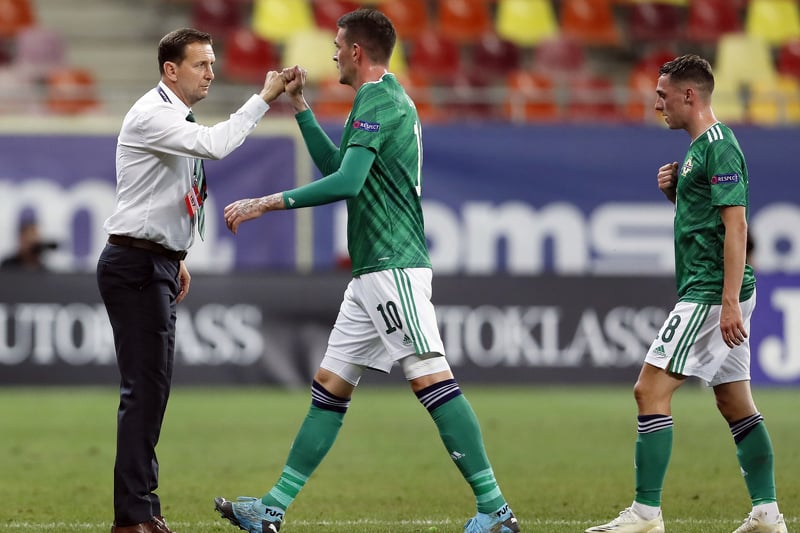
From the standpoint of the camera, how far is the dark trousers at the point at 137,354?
6.08 m

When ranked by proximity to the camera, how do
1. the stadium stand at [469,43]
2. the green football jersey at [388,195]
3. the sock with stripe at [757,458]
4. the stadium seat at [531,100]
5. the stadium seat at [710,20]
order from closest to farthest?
the green football jersey at [388,195] < the sock with stripe at [757,458] < the stadium seat at [531,100] < the stadium stand at [469,43] < the stadium seat at [710,20]

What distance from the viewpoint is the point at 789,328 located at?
1439 cm

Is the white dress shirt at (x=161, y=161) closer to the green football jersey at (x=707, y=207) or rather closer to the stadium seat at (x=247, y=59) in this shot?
the green football jersey at (x=707, y=207)

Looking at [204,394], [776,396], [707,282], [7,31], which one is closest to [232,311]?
[204,394]

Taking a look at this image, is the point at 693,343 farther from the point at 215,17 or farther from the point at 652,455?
the point at 215,17

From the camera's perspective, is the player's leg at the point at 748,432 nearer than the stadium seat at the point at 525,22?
Yes

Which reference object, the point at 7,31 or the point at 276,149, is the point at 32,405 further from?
the point at 7,31

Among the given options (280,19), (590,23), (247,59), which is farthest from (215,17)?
(590,23)

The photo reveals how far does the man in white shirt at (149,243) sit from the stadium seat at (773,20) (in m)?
15.6

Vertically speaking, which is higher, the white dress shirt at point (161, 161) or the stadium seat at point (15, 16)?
the stadium seat at point (15, 16)

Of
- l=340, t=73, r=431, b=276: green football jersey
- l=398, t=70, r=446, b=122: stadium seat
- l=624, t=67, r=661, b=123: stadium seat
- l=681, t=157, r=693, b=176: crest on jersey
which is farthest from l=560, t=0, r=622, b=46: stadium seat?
l=340, t=73, r=431, b=276: green football jersey

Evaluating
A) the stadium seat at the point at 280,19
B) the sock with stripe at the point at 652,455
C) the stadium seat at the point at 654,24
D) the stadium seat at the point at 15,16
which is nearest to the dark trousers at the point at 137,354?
the sock with stripe at the point at 652,455

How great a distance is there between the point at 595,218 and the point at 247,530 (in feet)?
35.9

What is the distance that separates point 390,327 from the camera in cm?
622
